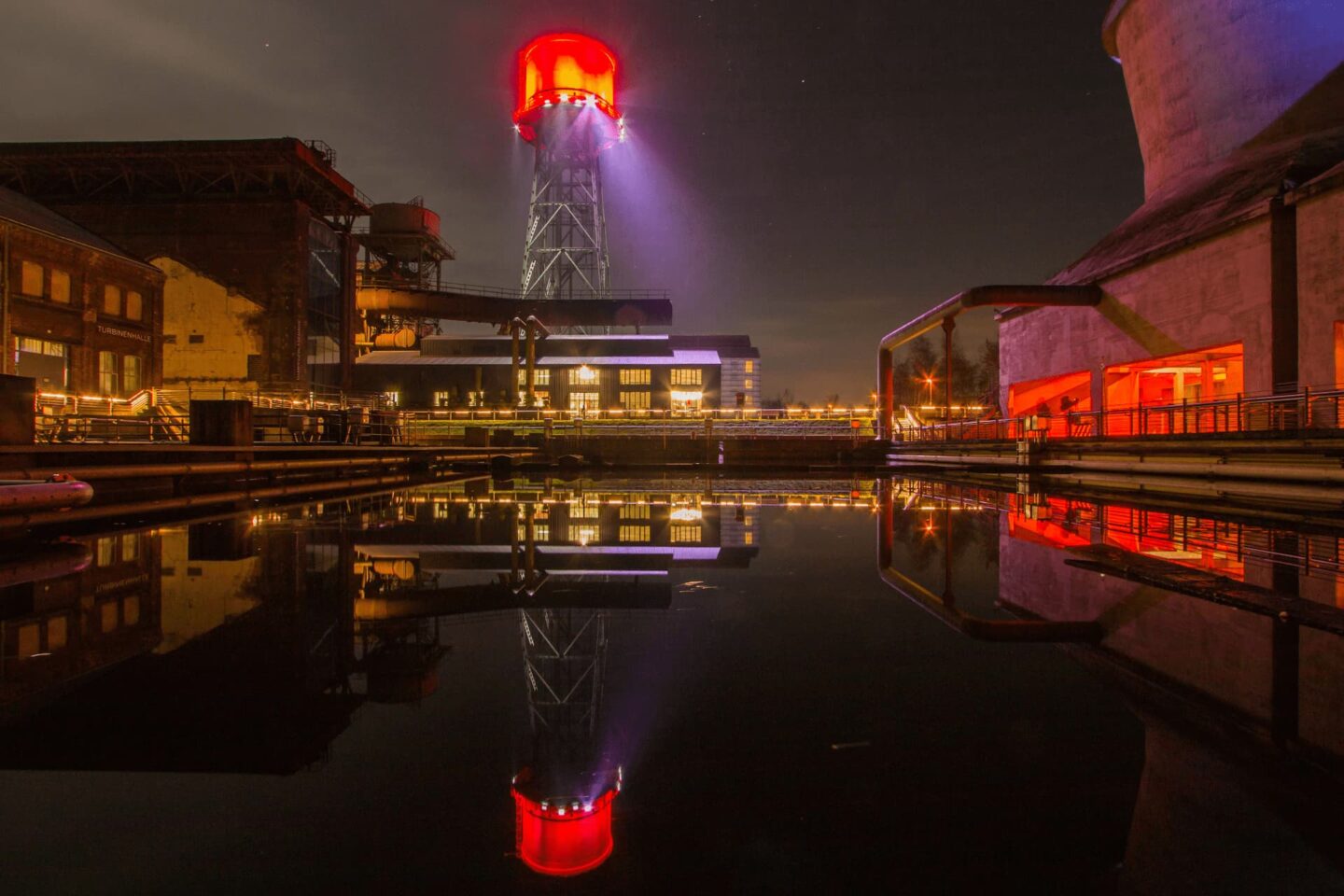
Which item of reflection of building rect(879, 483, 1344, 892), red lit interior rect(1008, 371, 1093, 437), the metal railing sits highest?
red lit interior rect(1008, 371, 1093, 437)

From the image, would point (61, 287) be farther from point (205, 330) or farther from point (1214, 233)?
point (1214, 233)

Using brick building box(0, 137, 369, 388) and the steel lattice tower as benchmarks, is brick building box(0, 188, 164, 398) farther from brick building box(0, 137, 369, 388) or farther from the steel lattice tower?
the steel lattice tower

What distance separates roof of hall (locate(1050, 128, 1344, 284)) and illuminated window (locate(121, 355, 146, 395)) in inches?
1448

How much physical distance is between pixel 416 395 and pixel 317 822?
49.6 meters

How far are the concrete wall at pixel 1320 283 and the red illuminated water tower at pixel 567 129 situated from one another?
4058cm

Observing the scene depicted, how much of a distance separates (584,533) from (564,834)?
5611 mm

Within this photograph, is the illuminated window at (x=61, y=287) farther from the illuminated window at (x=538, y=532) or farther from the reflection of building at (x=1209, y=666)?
the reflection of building at (x=1209, y=666)

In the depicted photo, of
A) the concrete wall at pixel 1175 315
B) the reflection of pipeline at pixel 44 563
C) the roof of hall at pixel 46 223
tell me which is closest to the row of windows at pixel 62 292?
the roof of hall at pixel 46 223

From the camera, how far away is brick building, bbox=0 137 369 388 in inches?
1268

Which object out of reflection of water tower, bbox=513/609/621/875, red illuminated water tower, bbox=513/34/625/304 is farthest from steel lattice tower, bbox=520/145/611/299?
reflection of water tower, bbox=513/609/621/875

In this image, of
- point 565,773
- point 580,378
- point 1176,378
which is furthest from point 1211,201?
point 580,378

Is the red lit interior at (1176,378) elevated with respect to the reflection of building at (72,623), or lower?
elevated

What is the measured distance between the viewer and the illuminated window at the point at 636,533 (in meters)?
6.71

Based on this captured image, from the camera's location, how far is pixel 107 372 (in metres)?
28.2
